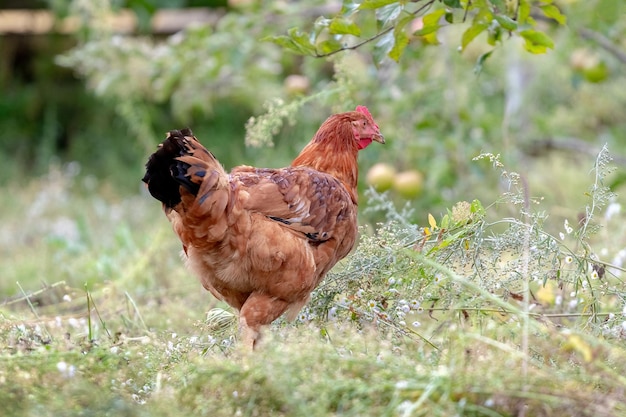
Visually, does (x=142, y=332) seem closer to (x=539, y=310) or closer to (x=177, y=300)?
(x=177, y=300)

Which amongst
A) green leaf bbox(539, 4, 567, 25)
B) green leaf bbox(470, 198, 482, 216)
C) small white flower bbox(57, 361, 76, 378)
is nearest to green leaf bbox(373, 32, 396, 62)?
green leaf bbox(539, 4, 567, 25)

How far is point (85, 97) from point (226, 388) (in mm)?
7782

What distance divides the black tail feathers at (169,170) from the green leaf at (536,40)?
1286 millimetres

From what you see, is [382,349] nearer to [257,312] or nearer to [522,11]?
[257,312]

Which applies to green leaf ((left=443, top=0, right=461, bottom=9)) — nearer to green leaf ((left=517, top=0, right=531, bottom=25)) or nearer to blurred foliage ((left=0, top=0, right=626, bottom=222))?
blurred foliage ((left=0, top=0, right=626, bottom=222))

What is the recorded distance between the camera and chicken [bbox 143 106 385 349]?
2891 mm

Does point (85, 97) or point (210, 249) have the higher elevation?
point (210, 249)

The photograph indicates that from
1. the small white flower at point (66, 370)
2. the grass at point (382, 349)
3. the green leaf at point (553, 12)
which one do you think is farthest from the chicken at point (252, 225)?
the green leaf at point (553, 12)

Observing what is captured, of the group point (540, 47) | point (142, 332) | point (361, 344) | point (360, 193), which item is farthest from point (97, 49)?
point (361, 344)

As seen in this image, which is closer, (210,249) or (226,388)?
(226,388)

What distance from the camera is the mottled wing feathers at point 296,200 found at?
3.23 meters

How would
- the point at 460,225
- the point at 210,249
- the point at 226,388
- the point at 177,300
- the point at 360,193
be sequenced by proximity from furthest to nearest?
the point at 360,193 → the point at 177,300 → the point at 210,249 → the point at 460,225 → the point at 226,388

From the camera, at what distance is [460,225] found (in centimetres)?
290

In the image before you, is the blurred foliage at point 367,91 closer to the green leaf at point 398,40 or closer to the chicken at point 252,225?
the green leaf at point 398,40
